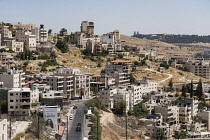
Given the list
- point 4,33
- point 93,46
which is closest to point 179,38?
point 93,46

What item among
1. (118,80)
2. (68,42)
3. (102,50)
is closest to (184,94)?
(118,80)

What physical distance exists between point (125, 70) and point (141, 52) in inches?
639

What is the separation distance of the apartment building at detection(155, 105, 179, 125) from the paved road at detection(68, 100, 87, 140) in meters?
4.12

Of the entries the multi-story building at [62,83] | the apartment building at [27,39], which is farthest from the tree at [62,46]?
the multi-story building at [62,83]

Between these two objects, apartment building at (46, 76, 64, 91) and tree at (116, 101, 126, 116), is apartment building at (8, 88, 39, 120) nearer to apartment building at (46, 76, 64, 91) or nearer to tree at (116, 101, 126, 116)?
apartment building at (46, 76, 64, 91)

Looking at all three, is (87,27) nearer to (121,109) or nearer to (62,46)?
(62,46)

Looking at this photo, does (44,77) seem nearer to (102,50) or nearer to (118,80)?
(118,80)

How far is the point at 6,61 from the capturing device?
3098cm

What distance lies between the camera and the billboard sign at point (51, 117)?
20.1m

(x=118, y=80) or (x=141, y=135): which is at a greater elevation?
(x=118, y=80)

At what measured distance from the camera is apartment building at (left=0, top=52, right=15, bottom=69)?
1211 inches

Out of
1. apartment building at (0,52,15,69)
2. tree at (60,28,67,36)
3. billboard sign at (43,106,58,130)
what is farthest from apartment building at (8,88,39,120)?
tree at (60,28,67,36)

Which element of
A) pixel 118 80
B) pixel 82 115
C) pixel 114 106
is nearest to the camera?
pixel 82 115

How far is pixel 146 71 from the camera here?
1537 inches
